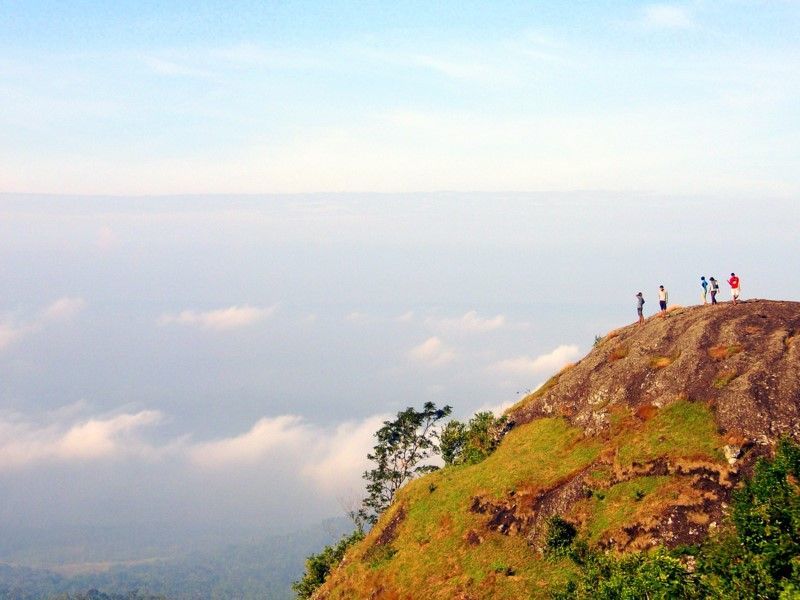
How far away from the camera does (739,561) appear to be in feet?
146

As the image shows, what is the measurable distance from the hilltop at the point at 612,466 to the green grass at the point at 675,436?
0.10 metres

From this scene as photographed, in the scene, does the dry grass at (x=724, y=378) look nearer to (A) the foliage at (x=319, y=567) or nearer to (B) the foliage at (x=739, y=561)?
(B) the foliage at (x=739, y=561)

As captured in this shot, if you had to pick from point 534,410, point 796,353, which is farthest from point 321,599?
point 796,353

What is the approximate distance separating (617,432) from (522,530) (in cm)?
1164

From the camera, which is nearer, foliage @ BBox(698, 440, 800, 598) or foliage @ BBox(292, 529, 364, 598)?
foliage @ BBox(698, 440, 800, 598)

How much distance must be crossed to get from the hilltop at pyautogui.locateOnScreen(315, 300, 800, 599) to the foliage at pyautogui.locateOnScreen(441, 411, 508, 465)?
150cm

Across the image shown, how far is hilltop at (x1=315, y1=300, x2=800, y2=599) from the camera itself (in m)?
54.5

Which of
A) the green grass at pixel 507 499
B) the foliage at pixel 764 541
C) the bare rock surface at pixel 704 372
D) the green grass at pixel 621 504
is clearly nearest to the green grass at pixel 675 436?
the green grass at pixel 507 499

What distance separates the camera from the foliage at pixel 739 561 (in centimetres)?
4084

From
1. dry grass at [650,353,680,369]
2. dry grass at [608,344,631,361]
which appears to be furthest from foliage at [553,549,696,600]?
dry grass at [608,344,631,361]

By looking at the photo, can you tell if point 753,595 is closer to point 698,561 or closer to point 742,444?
point 698,561

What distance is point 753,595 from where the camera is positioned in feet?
131

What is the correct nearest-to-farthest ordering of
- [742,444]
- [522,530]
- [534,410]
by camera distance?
[742,444] → [522,530] → [534,410]

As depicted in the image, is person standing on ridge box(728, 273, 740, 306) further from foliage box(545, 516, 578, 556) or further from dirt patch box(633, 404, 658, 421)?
foliage box(545, 516, 578, 556)
